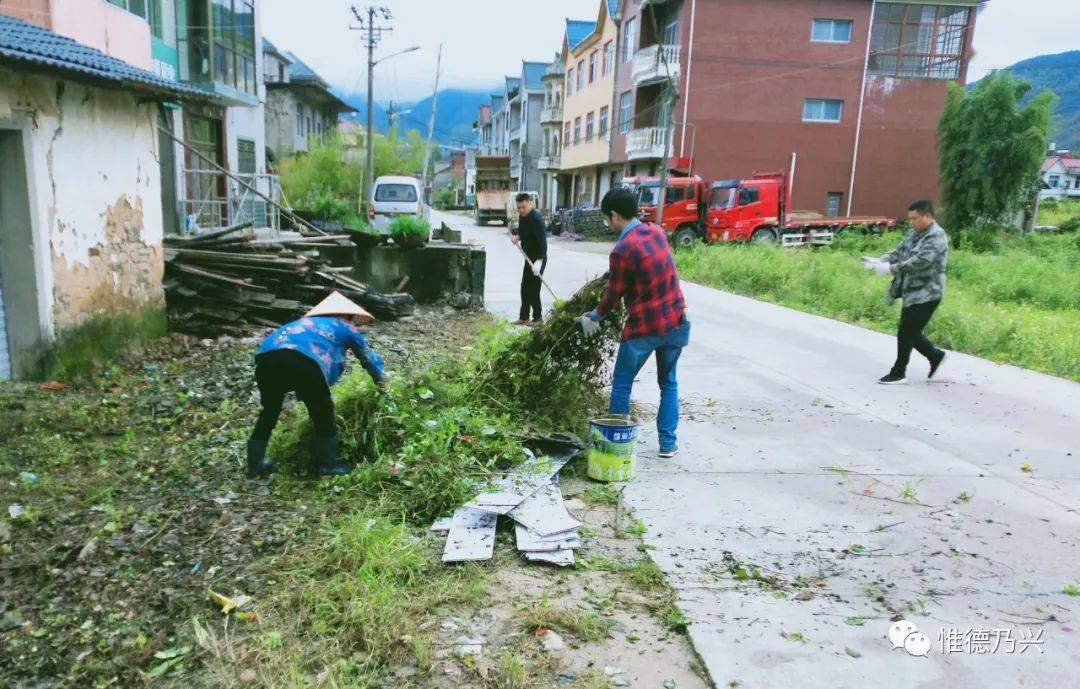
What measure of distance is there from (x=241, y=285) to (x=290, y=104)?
28.2 meters

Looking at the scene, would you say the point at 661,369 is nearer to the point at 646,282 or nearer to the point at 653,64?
the point at 646,282

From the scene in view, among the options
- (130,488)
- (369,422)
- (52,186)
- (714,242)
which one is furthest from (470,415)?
(714,242)

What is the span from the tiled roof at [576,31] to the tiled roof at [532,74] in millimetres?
15273

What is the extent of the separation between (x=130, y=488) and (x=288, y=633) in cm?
199

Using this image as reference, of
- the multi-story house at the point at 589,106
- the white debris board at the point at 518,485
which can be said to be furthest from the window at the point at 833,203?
the white debris board at the point at 518,485

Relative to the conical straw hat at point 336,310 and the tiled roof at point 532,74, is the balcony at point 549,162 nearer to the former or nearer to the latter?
the tiled roof at point 532,74

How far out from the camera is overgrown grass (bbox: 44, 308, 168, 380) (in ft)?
21.7

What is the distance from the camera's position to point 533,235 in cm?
988

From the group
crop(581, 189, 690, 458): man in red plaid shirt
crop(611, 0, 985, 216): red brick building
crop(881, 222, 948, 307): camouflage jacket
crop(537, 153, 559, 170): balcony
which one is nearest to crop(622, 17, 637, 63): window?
crop(611, 0, 985, 216): red brick building

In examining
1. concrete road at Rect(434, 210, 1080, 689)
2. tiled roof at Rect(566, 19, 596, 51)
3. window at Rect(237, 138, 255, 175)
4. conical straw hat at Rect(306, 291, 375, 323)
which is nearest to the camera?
concrete road at Rect(434, 210, 1080, 689)

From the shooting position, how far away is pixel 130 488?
4293 millimetres

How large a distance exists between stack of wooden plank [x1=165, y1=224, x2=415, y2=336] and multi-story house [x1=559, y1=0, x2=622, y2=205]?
1138 inches

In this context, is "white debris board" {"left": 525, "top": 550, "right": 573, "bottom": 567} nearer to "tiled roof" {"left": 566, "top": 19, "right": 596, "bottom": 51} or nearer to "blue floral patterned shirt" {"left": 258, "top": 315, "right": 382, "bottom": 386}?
"blue floral patterned shirt" {"left": 258, "top": 315, "right": 382, "bottom": 386}

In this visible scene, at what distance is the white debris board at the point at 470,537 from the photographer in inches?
139
